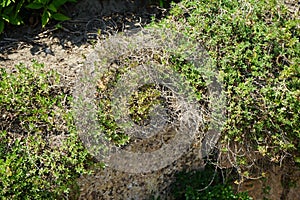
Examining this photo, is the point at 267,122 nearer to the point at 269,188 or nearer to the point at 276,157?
the point at 276,157

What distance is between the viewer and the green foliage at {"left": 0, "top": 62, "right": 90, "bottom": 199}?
3168 mm

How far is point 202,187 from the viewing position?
383 cm

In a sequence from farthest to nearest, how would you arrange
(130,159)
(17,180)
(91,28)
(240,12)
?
(91,28) < (240,12) < (130,159) < (17,180)

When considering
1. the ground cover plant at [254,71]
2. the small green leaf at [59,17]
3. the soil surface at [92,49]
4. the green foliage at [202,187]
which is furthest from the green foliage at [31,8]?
the green foliage at [202,187]

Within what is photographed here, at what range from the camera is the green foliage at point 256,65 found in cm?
357

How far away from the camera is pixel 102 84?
357 cm

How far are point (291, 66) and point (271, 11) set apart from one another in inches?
19.9

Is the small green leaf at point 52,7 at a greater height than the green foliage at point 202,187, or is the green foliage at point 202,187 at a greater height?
the small green leaf at point 52,7

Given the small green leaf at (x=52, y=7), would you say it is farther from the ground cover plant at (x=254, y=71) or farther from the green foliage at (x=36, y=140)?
the ground cover plant at (x=254, y=71)

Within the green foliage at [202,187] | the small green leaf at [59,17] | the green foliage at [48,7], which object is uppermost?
the green foliage at [48,7]

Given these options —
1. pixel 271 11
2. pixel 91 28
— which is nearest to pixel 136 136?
pixel 91 28

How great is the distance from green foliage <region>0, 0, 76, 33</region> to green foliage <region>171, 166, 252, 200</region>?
5.00 ft

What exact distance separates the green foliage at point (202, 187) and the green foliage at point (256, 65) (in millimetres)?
256

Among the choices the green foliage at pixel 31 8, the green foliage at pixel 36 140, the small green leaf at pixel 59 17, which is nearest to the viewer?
the green foliage at pixel 36 140
